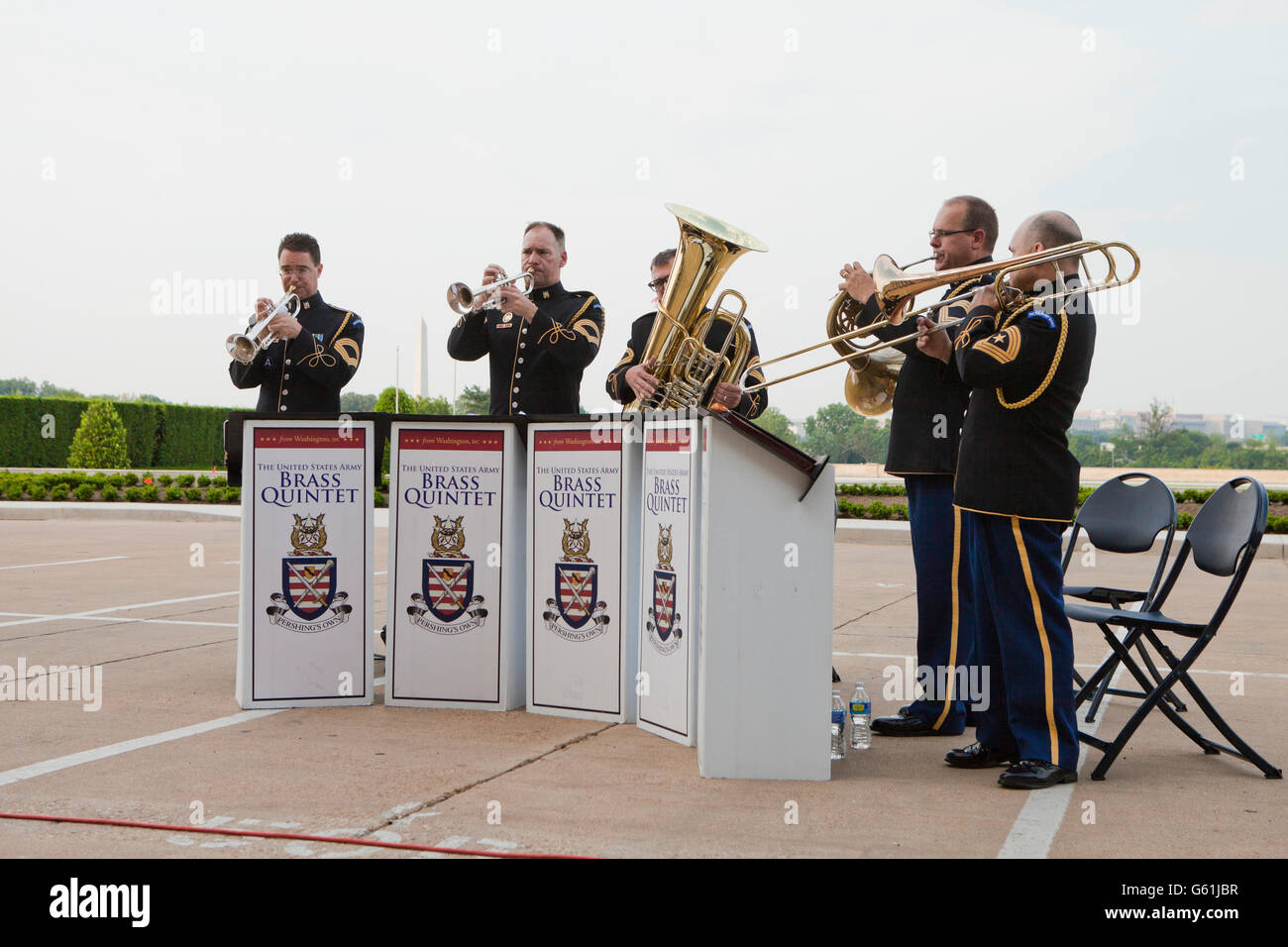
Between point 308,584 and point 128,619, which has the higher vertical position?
point 308,584

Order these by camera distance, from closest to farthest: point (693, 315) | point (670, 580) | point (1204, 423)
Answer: point (670, 580) < point (693, 315) < point (1204, 423)

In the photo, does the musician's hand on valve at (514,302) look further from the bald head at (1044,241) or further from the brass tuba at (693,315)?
the bald head at (1044,241)

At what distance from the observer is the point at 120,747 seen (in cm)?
457

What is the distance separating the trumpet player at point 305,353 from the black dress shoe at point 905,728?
3.15m

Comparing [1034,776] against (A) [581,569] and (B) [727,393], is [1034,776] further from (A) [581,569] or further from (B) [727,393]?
(A) [581,569]

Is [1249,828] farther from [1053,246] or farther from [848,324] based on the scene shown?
[848,324]

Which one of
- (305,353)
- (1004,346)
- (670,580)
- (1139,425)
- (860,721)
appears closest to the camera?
(1004,346)

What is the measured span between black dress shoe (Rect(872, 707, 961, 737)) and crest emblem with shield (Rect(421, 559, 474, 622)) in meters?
1.93

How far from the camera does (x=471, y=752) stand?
459cm

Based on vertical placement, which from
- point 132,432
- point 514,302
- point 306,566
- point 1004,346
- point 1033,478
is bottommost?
point 306,566

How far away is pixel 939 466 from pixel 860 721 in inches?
44.0

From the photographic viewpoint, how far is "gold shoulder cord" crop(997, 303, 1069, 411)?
4195 mm

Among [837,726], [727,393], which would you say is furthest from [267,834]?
[727,393]

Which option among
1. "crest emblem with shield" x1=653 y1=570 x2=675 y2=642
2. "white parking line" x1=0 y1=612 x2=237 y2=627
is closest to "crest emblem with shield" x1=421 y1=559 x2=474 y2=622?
"crest emblem with shield" x1=653 y1=570 x2=675 y2=642
